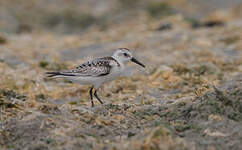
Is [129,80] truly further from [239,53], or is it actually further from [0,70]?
[239,53]

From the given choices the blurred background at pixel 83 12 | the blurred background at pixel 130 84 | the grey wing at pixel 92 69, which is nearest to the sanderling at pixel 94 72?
the grey wing at pixel 92 69

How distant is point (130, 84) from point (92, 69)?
3651 millimetres

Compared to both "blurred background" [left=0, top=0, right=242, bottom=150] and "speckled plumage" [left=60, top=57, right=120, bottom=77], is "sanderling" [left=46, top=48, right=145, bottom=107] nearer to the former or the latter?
"speckled plumage" [left=60, top=57, right=120, bottom=77]

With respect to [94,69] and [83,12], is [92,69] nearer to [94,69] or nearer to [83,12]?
[94,69]

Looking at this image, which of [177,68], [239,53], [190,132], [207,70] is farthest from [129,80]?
[190,132]

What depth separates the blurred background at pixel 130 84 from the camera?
23.0 feet

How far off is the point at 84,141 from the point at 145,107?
2508mm

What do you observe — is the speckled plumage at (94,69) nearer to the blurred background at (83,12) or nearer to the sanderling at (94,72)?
the sanderling at (94,72)

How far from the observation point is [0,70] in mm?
14398

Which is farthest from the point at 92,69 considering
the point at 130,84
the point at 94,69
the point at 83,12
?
the point at 83,12

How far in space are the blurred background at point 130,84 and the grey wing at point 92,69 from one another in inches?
28.0

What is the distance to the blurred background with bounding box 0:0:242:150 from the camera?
7016 millimetres

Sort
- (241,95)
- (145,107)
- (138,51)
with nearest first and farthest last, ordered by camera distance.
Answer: (241,95) → (145,107) → (138,51)

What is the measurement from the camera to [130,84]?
1304 cm
